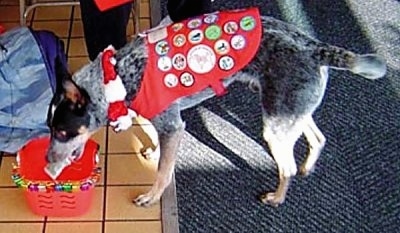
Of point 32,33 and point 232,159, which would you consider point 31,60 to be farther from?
point 232,159

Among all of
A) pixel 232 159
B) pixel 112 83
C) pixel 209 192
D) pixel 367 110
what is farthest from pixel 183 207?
pixel 367 110

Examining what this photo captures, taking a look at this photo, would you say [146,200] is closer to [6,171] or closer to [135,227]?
[135,227]

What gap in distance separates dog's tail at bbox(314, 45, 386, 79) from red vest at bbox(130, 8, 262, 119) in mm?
181

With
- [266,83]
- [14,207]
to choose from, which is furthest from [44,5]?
[266,83]

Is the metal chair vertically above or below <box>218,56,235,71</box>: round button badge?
below

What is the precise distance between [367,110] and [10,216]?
127cm

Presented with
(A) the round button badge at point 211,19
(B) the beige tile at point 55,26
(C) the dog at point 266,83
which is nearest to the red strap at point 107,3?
(C) the dog at point 266,83

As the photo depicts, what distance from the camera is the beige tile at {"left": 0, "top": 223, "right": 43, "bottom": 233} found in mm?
2111

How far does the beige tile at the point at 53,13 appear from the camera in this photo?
3066mm

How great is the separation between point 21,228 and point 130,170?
1.30 feet

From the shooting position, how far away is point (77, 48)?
2867 millimetres

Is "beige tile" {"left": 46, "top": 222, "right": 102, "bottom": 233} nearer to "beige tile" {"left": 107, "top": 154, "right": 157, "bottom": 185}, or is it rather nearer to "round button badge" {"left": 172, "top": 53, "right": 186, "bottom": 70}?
"beige tile" {"left": 107, "top": 154, "right": 157, "bottom": 185}

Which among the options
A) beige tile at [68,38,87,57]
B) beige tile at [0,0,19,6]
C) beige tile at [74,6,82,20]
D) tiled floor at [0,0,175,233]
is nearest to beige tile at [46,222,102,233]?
tiled floor at [0,0,175,233]

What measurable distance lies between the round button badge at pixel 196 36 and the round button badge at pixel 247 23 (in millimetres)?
113
